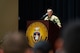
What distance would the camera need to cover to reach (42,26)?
435 centimetres

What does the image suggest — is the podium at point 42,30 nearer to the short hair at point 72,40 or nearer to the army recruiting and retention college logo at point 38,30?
the army recruiting and retention college logo at point 38,30

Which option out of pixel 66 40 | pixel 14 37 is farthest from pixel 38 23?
pixel 66 40

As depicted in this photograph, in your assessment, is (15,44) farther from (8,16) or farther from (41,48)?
(8,16)

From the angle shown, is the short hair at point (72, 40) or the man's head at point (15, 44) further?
the man's head at point (15, 44)

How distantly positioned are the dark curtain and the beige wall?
0.79 m

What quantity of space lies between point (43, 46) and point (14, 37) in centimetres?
21

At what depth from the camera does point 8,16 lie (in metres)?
6.91

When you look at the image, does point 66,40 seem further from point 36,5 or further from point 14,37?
point 36,5

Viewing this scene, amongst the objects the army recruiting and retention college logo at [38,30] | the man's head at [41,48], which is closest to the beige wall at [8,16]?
the army recruiting and retention college logo at [38,30]

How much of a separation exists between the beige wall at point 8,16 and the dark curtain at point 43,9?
0.79 m

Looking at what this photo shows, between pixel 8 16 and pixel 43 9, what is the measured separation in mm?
1522

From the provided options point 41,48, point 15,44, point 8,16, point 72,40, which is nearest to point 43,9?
point 8,16

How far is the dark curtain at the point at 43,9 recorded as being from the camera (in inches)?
299

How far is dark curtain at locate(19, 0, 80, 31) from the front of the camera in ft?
24.9
